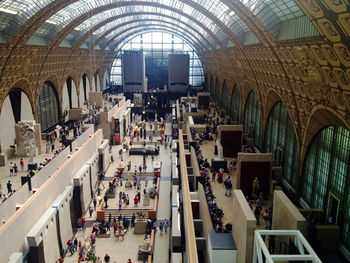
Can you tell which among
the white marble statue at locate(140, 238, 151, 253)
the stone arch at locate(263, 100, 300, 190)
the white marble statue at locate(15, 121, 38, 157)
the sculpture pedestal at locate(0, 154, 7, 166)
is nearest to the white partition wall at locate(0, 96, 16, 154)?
the white marble statue at locate(15, 121, 38, 157)

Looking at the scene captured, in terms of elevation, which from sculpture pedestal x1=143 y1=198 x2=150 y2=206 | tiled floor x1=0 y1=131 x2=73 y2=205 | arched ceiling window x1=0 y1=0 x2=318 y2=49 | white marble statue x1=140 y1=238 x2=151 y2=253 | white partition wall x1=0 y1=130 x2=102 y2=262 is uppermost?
arched ceiling window x1=0 y1=0 x2=318 y2=49

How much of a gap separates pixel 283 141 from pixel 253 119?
8500 mm

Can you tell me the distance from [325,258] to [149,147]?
95.0ft

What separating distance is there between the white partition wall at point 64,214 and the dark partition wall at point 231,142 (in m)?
11.4

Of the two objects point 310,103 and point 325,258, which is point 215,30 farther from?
point 325,258

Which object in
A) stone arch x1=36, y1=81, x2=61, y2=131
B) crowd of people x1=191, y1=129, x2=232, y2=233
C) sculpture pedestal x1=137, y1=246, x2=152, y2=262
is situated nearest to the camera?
crowd of people x1=191, y1=129, x2=232, y2=233

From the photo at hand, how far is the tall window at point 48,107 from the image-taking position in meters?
37.1

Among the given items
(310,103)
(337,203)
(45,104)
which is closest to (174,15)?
(45,104)

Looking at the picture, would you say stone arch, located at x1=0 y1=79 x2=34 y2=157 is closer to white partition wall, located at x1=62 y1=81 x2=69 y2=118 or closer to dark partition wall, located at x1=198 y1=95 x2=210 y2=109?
white partition wall, located at x1=62 y1=81 x2=69 y2=118

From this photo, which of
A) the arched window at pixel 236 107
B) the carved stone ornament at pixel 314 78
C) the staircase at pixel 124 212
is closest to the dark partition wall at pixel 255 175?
the carved stone ornament at pixel 314 78

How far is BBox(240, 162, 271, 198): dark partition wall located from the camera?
1783cm

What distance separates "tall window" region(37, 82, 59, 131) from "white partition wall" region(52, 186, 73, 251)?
16.6 metres

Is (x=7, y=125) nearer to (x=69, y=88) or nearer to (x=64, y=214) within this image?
(x=64, y=214)

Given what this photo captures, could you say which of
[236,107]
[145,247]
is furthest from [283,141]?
[236,107]
